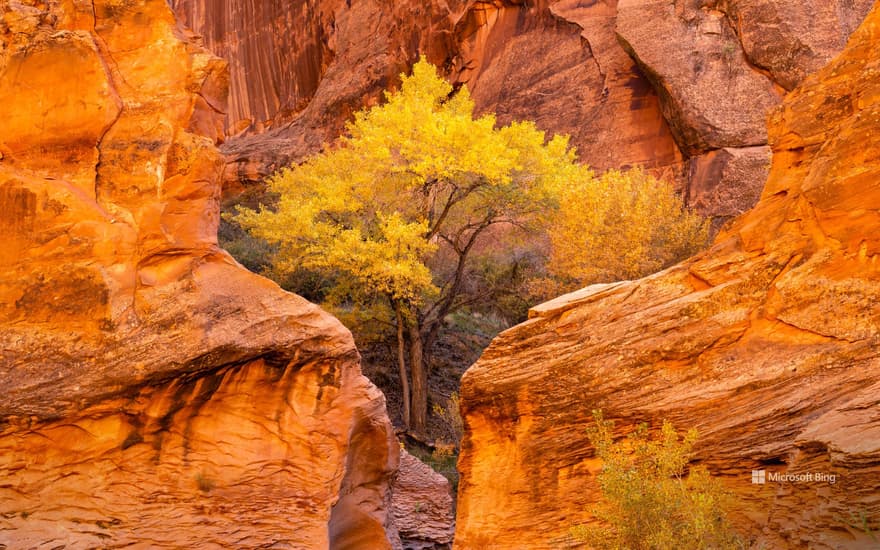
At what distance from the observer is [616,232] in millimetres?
21703

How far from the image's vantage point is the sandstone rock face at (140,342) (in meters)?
11.4

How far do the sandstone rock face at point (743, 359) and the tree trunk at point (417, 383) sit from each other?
36.3ft

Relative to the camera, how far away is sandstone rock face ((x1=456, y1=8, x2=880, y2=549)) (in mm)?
9188

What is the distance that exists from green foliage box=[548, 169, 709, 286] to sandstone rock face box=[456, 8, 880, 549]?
9.53 m

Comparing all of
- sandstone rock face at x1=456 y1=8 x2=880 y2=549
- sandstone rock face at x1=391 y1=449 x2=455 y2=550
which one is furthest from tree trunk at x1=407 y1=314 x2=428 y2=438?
sandstone rock face at x1=456 y1=8 x2=880 y2=549

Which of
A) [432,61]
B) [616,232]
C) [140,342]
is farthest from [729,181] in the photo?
[140,342]

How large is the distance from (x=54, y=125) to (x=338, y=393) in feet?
16.9

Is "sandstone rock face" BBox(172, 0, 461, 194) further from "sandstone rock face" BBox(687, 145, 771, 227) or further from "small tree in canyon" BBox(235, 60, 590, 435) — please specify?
"sandstone rock face" BBox(687, 145, 771, 227)

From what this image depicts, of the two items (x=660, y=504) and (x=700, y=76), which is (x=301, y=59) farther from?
(x=660, y=504)

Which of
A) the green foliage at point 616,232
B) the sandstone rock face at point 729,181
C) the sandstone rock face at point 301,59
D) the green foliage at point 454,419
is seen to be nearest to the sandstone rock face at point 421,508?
the green foliage at point 454,419

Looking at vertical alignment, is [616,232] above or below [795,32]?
below

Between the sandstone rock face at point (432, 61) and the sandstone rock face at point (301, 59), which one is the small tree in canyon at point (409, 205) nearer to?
the sandstone rock face at point (432, 61)

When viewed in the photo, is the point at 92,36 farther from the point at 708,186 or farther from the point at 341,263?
the point at 708,186

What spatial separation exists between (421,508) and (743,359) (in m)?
7.97
